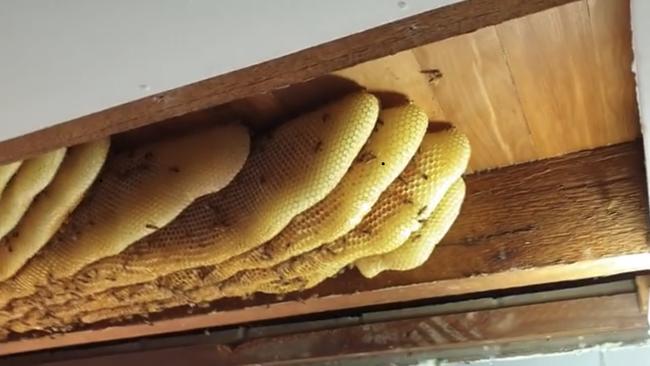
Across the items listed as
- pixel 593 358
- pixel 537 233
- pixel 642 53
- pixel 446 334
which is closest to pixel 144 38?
pixel 642 53

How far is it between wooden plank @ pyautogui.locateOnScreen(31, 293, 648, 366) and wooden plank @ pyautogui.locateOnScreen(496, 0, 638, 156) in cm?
39

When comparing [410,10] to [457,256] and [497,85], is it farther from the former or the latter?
[457,256]

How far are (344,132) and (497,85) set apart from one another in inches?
8.4

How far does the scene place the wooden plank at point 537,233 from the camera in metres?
1.39

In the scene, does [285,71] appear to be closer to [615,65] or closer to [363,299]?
[615,65]

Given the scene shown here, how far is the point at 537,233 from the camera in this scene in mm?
1453

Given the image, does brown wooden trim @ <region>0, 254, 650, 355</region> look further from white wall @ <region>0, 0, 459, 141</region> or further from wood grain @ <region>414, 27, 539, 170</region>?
white wall @ <region>0, 0, 459, 141</region>

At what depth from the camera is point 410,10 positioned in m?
0.82

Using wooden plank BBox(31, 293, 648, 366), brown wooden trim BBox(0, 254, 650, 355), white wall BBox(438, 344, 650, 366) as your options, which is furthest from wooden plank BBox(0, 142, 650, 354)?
white wall BBox(438, 344, 650, 366)

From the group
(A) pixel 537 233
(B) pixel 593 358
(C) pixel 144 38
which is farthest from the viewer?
(B) pixel 593 358

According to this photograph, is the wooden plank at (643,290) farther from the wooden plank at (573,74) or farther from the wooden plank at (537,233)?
the wooden plank at (573,74)

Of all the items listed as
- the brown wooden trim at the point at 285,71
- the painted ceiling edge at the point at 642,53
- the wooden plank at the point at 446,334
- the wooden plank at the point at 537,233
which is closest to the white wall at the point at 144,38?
the brown wooden trim at the point at 285,71

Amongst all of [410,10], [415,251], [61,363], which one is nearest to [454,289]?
[415,251]

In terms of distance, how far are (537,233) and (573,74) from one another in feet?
1.20
